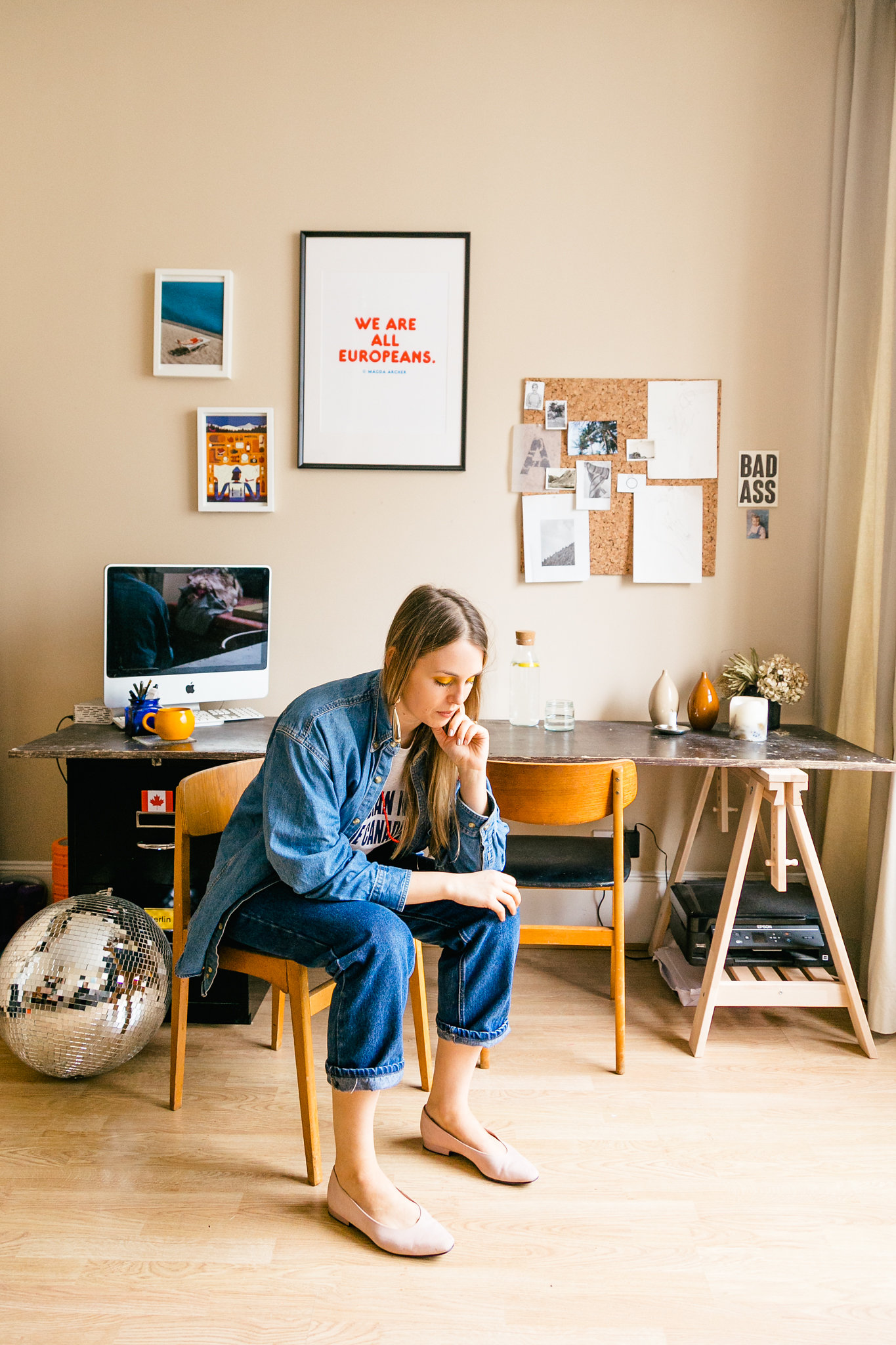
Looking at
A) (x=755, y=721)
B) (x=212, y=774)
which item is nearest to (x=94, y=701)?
(x=212, y=774)

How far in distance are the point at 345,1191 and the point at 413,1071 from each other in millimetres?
527

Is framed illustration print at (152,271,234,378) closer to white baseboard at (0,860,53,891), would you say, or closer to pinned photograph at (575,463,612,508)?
pinned photograph at (575,463,612,508)

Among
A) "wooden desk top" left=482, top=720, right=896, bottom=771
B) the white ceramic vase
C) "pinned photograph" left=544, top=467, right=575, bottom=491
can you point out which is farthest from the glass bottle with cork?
"pinned photograph" left=544, top=467, right=575, bottom=491

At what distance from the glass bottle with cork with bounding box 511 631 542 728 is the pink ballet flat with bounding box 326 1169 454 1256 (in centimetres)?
135

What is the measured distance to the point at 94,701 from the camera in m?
2.78

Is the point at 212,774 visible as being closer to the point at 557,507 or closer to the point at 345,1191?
the point at 345,1191

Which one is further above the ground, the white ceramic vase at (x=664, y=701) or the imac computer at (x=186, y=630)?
the imac computer at (x=186, y=630)

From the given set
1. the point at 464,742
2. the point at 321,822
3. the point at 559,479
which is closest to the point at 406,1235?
the point at 321,822

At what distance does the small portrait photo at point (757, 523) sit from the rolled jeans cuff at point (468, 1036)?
5.35 ft

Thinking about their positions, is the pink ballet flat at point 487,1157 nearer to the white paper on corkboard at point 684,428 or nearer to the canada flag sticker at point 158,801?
the canada flag sticker at point 158,801

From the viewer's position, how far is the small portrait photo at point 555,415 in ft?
8.84

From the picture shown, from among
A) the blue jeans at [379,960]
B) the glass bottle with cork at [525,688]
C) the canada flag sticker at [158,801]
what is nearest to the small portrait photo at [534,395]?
the glass bottle with cork at [525,688]

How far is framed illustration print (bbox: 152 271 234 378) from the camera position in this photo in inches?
105

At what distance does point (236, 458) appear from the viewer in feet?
8.89
